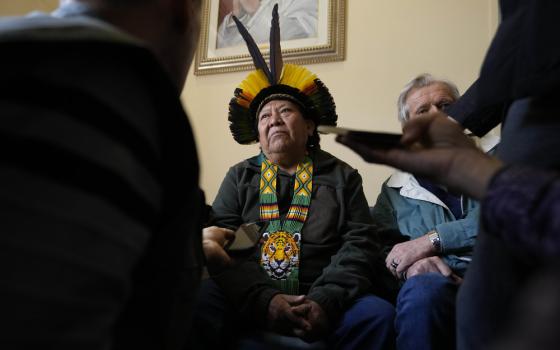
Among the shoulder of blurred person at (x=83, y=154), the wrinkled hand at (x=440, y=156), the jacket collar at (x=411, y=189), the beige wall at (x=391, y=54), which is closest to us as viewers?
the shoulder of blurred person at (x=83, y=154)

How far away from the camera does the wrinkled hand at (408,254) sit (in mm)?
1383

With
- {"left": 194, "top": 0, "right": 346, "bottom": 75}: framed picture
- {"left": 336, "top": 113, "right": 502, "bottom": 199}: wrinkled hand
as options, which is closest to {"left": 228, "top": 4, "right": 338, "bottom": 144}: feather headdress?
{"left": 194, "top": 0, "right": 346, "bottom": 75}: framed picture

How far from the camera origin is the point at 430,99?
5.69ft

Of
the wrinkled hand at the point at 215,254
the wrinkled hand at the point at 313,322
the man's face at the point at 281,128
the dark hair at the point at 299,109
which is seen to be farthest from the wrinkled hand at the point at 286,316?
the dark hair at the point at 299,109

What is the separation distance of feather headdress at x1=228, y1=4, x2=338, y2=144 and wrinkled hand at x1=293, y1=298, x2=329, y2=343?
2.69 ft

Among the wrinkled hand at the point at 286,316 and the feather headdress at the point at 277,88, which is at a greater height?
the feather headdress at the point at 277,88

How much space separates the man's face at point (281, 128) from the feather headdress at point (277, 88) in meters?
0.04

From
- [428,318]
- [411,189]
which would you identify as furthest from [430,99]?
[428,318]

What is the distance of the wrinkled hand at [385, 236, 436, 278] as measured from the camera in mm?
1383

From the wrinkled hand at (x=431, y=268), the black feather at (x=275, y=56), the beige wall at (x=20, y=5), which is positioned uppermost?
the beige wall at (x=20, y=5)

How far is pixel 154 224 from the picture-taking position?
1.57ft

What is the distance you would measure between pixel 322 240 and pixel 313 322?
35cm

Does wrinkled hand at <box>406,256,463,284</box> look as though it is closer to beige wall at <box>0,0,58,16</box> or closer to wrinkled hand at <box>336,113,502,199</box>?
wrinkled hand at <box>336,113,502,199</box>

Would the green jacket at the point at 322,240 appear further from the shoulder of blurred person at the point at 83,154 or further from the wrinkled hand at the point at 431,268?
the shoulder of blurred person at the point at 83,154
